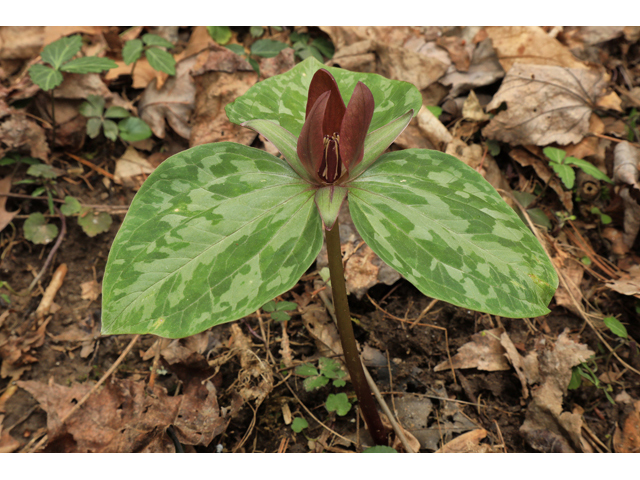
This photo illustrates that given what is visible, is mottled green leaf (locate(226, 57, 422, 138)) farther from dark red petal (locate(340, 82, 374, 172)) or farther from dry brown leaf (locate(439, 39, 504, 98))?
dry brown leaf (locate(439, 39, 504, 98))

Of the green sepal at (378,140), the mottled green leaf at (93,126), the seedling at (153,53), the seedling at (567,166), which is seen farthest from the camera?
the seedling at (153,53)

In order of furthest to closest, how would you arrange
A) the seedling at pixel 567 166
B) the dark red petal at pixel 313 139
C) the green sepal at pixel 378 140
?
the seedling at pixel 567 166 < the green sepal at pixel 378 140 < the dark red petal at pixel 313 139

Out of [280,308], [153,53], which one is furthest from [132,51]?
[280,308]

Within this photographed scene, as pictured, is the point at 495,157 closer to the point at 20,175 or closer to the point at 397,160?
the point at 397,160

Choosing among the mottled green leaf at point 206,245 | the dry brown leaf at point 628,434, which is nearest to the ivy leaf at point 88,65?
the mottled green leaf at point 206,245

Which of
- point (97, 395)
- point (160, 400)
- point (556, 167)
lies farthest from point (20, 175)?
point (556, 167)

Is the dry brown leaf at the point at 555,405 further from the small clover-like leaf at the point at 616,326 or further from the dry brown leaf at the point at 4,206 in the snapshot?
the dry brown leaf at the point at 4,206
